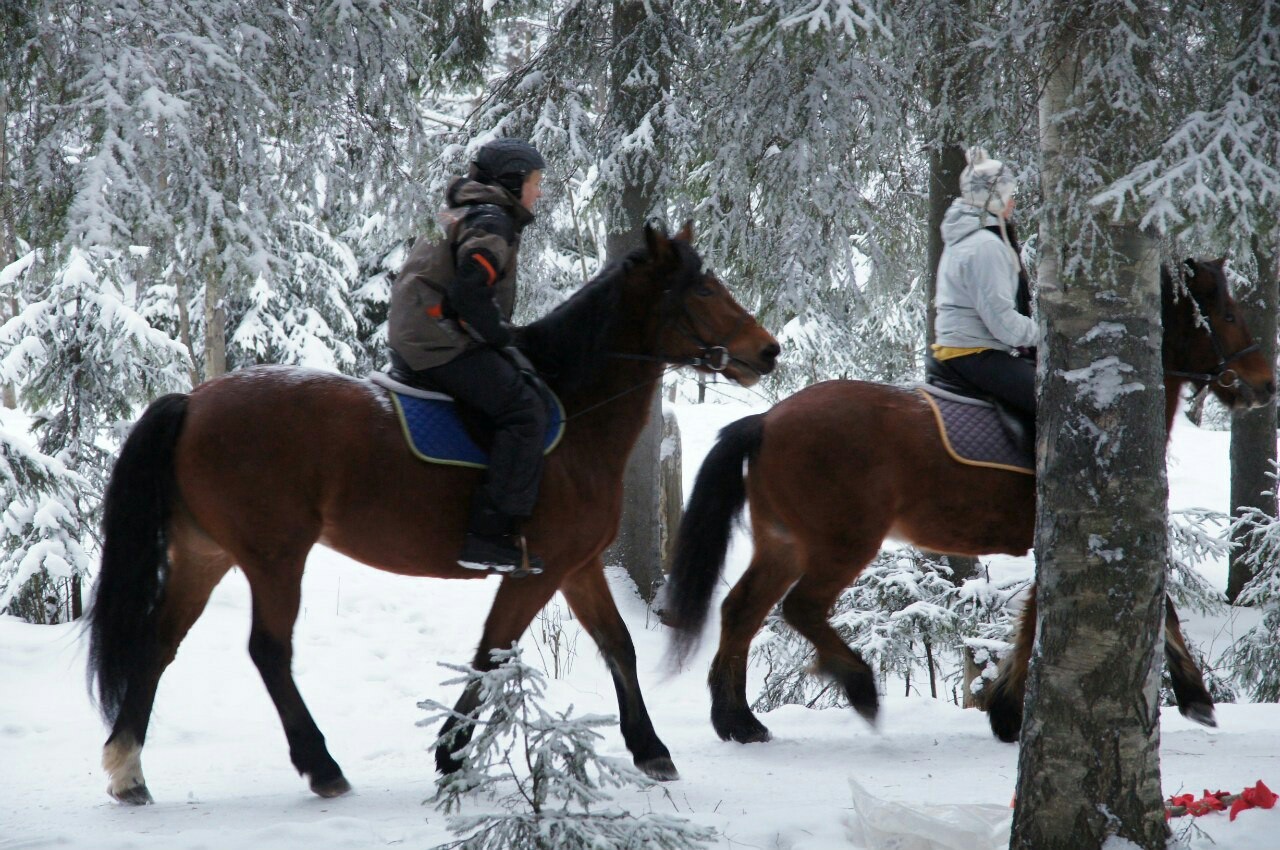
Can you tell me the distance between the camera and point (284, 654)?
183 inches

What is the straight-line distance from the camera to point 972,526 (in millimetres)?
5465

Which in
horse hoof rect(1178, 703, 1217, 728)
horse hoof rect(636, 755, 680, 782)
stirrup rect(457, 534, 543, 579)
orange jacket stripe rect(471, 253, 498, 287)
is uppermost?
orange jacket stripe rect(471, 253, 498, 287)

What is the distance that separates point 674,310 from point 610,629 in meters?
1.62

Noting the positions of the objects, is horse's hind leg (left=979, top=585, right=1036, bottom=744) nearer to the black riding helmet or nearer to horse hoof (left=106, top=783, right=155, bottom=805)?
the black riding helmet

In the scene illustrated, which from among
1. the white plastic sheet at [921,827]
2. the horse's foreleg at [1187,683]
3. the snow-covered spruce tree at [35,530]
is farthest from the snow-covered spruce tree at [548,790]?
the snow-covered spruce tree at [35,530]

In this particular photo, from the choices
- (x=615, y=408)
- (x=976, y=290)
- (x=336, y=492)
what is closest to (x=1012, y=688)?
(x=976, y=290)

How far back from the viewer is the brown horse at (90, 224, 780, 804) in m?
4.54

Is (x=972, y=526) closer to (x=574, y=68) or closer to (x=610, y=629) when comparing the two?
(x=610, y=629)

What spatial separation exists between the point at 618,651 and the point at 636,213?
5605mm

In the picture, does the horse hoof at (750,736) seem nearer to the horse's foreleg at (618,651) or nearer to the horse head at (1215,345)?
the horse's foreleg at (618,651)

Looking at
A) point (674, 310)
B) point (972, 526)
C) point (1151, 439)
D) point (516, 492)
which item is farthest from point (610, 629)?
point (1151, 439)

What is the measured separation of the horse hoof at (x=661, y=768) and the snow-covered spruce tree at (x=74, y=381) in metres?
5.63

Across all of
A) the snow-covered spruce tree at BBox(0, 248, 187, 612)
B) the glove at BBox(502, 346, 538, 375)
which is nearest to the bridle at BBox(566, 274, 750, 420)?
the glove at BBox(502, 346, 538, 375)

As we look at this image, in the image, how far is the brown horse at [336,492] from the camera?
4.54 m
